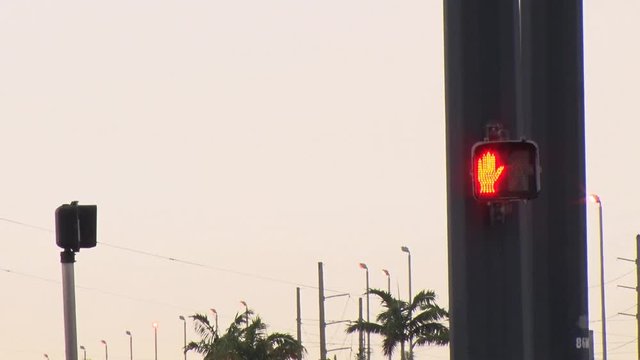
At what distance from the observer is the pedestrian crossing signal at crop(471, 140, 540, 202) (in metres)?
17.9

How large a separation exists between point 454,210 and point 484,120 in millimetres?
1160

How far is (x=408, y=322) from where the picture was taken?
78.9 metres

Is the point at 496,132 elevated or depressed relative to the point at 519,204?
elevated

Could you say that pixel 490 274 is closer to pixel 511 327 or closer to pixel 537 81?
pixel 511 327

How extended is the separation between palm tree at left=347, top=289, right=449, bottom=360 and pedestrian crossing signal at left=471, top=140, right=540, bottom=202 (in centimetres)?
6012

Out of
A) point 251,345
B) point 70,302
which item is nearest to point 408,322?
point 251,345

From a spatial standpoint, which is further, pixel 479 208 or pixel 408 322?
pixel 408 322

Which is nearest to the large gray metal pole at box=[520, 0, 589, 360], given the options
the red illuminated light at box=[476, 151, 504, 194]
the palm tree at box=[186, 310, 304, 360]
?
the red illuminated light at box=[476, 151, 504, 194]

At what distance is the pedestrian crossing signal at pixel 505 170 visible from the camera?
1791 centimetres

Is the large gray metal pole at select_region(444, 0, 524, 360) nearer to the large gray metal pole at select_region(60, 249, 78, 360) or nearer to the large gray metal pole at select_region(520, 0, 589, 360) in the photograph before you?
the large gray metal pole at select_region(520, 0, 589, 360)

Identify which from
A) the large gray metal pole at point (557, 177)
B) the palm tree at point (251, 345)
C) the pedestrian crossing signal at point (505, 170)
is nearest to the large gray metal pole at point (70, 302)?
the large gray metal pole at point (557, 177)

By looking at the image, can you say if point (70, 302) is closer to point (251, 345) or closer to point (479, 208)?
point (479, 208)

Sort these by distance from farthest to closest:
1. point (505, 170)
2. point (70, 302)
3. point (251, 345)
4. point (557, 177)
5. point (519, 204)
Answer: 1. point (251, 345)
2. point (70, 302)
3. point (557, 177)
4. point (519, 204)
5. point (505, 170)

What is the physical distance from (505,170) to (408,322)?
201 ft
